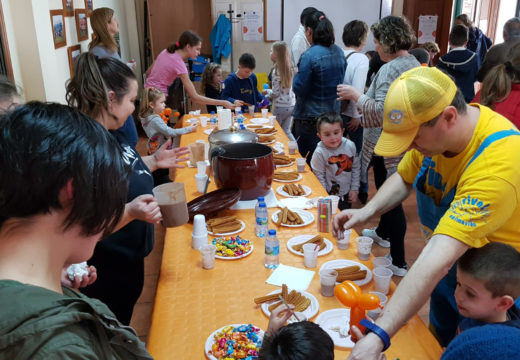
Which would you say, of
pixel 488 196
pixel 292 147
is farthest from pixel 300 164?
pixel 488 196

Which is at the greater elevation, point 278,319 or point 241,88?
point 241,88

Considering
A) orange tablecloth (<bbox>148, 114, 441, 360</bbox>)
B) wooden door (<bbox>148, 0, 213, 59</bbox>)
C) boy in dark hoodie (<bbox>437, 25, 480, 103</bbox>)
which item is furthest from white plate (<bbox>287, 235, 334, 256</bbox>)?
wooden door (<bbox>148, 0, 213, 59</bbox>)

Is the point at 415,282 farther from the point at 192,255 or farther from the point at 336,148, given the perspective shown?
the point at 336,148

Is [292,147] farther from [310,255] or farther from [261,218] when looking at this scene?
[310,255]

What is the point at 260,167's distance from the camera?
→ 2.38 metres

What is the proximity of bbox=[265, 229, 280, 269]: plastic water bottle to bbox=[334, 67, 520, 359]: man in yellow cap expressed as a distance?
2.09ft

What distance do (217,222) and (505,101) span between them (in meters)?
1.87

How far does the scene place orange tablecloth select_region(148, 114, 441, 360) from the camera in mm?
1424

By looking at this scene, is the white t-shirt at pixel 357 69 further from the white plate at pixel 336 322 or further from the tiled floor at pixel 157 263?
the white plate at pixel 336 322

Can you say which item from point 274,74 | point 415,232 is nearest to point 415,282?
point 415,232

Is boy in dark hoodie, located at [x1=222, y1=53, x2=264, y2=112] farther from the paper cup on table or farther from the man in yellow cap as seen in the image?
the man in yellow cap

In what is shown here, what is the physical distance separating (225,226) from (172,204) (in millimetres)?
473

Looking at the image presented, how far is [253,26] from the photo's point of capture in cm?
788

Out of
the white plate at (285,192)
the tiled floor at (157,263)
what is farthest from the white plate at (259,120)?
the white plate at (285,192)
